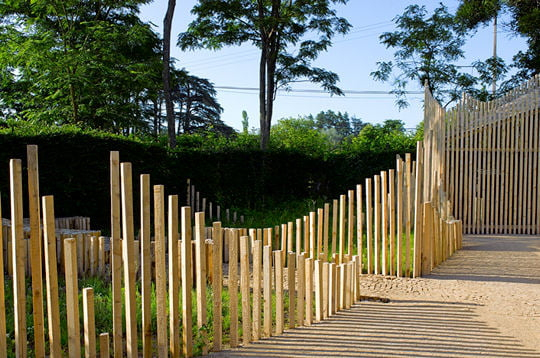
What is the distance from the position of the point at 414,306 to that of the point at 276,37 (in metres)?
15.8

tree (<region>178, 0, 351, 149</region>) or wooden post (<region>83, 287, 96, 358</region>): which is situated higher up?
tree (<region>178, 0, 351, 149</region>)

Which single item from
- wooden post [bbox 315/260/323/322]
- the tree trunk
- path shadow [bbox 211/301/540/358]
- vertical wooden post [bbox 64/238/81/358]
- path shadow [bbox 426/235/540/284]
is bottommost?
path shadow [bbox 426/235/540/284]

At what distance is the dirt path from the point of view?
4.34m

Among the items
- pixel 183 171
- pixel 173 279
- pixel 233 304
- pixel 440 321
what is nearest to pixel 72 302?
pixel 173 279

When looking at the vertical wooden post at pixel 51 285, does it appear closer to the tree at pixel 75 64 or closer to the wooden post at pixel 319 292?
the wooden post at pixel 319 292

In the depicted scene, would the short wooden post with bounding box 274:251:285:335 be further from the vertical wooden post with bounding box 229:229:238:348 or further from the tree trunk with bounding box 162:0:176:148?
the tree trunk with bounding box 162:0:176:148

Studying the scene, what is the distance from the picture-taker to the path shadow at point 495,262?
26.1 ft

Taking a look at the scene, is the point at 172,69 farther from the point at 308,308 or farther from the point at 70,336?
the point at 70,336

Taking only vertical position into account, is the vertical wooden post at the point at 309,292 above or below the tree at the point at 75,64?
below

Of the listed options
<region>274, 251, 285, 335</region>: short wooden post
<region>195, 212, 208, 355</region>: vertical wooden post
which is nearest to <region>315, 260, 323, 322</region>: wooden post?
<region>274, 251, 285, 335</region>: short wooden post

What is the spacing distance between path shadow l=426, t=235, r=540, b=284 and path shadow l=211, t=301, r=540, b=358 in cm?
240

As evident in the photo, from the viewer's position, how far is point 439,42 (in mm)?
21156

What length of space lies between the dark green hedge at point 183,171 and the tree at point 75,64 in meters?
5.21

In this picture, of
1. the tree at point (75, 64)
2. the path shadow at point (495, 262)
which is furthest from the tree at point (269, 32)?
the path shadow at point (495, 262)
